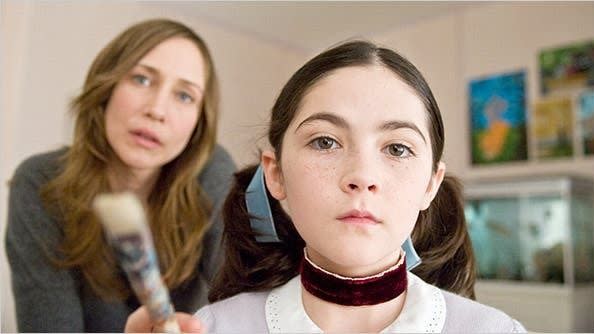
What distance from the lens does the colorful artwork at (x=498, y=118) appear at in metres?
1.71

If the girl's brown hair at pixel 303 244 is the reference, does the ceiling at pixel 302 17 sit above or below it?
above

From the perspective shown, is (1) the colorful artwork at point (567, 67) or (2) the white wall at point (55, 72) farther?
(1) the colorful artwork at point (567, 67)

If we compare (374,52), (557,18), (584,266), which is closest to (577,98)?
(557,18)

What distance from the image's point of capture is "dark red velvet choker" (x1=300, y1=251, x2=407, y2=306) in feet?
1.40

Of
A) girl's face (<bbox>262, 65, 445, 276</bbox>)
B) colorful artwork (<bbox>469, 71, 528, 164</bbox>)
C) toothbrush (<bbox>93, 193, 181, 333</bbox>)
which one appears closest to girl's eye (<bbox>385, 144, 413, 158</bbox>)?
girl's face (<bbox>262, 65, 445, 276</bbox>)

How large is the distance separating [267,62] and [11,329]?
0.43 m

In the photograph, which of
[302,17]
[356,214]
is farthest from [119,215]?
[302,17]

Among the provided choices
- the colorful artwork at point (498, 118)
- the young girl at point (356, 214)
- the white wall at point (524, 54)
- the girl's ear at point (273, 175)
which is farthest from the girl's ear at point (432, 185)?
the colorful artwork at point (498, 118)

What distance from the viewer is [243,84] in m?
0.63

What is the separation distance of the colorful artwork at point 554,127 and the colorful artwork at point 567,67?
0.17 feet

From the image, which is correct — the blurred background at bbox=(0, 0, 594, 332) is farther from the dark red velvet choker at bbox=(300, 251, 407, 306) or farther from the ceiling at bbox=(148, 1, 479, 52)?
the dark red velvet choker at bbox=(300, 251, 407, 306)

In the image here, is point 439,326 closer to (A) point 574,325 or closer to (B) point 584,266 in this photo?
(A) point 574,325

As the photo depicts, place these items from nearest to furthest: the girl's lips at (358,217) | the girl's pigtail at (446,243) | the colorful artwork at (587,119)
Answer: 1. the girl's lips at (358,217)
2. the girl's pigtail at (446,243)
3. the colorful artwork at (587,119)

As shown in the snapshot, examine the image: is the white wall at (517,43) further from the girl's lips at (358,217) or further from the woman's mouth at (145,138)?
the girl's lips at (358,217)
